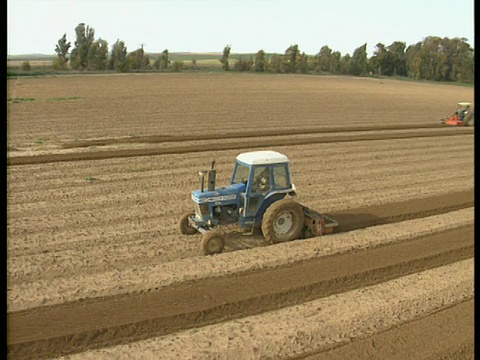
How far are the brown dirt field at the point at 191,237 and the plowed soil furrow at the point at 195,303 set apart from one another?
0.02 metres

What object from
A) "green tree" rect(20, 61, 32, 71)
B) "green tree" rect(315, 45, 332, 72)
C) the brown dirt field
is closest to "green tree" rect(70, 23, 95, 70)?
"green tree" rect(20, 61, 32, 71)

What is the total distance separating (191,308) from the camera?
255 inches

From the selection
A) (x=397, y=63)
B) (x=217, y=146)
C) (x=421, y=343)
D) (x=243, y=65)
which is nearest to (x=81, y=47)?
(x=243, y=65)

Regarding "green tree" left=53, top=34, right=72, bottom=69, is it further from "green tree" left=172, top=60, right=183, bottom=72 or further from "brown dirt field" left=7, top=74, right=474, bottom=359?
"brown dirt field" left=7, top=74, right=474, bottom=359

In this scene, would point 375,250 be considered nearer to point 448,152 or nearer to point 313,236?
point 313,236

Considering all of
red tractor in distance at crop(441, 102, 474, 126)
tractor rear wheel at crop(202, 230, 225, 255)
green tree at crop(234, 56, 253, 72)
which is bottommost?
tractor rear wheel at crop(202, 230, 225, 255)

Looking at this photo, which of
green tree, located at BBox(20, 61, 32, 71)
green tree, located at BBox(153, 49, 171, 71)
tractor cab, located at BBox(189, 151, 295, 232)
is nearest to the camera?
tractor cab, located at BBox(189, 151, 295, 232)

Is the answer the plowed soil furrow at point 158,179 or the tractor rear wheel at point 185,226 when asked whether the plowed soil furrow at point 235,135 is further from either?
the tractor rear wheel at point 185,226

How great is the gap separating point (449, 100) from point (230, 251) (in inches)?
1669

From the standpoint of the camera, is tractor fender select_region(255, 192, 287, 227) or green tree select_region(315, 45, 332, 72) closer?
tractor fender select_region(255, 192, 287, 227)

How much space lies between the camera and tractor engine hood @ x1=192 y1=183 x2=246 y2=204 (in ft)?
28.0

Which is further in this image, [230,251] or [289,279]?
[230,251]

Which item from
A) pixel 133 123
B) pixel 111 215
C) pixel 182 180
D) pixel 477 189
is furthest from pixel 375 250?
pixel 133 123

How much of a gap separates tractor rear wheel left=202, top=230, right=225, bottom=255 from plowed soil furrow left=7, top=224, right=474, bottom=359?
0.92 m
